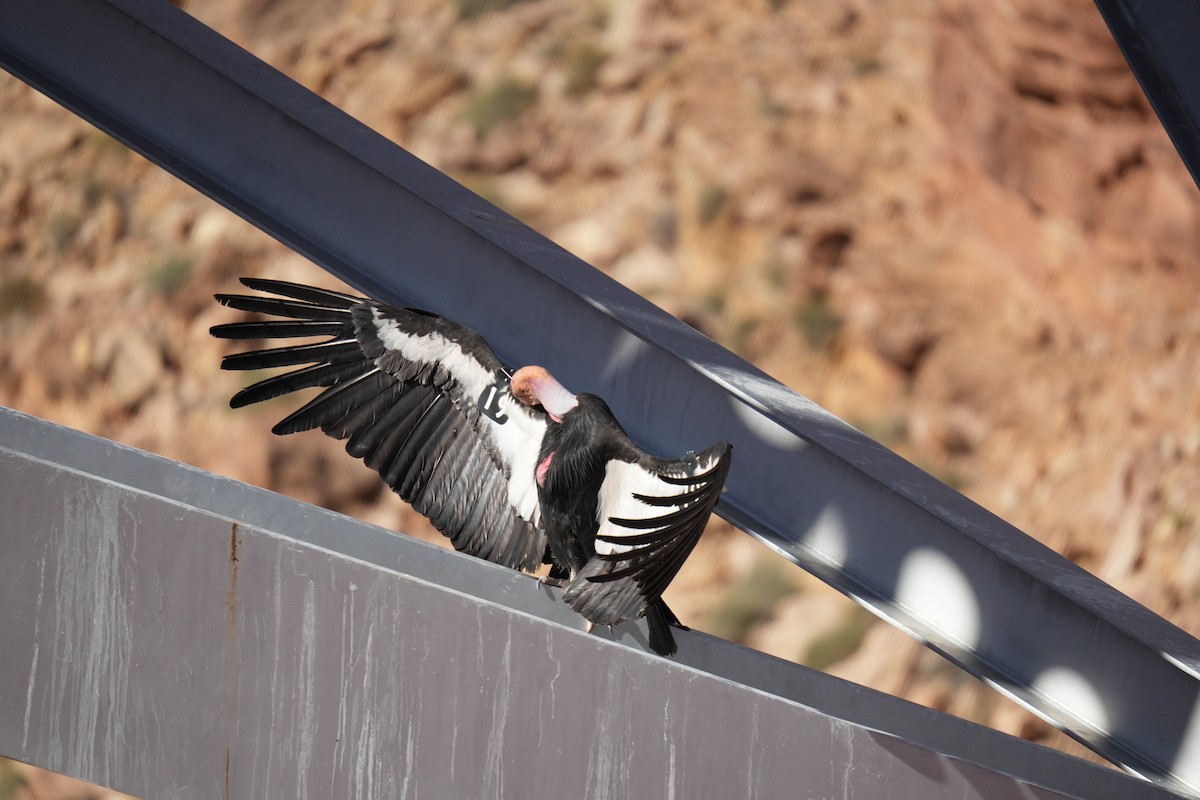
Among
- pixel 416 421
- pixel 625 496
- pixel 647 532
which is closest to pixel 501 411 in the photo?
pixel 416 421

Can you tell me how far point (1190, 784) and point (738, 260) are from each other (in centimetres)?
281

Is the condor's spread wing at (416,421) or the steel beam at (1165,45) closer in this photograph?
the steel beam at (1165,45)

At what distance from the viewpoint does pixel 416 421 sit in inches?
67.6

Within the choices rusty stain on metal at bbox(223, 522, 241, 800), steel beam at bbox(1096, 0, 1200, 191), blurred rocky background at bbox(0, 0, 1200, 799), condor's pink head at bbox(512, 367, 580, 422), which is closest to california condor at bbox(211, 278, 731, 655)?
condor's pink head at bbox(512, 367, 580, 422)

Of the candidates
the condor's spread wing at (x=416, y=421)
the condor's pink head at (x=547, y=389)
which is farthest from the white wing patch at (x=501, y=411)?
the condor's pink head at (x=547, y=389)

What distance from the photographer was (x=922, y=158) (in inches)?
151

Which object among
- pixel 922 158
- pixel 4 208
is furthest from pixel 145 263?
pixel 922 158

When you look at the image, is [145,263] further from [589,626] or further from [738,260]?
[589,626]

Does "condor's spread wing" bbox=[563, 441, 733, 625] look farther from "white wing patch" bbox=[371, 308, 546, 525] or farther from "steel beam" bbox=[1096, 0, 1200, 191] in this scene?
"steel beam" bbox=[1096, 0, 1200, 191]

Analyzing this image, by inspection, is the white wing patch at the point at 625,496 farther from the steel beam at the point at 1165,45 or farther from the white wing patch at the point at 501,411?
the steel beam at the point at 1165,45

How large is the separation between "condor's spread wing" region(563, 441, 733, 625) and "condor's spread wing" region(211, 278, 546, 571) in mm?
263

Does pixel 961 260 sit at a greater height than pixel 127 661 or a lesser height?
greater

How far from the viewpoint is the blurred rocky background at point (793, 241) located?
145 inches

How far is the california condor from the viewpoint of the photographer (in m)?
1.50
